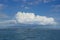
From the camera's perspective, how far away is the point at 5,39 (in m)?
7.47

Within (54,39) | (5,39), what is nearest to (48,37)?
(54,39)

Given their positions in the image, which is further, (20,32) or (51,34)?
(51,34)

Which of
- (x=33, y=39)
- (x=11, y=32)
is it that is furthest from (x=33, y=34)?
(x=11, y=32)

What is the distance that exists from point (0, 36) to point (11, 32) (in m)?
0.47

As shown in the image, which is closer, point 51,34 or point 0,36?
point 0,36

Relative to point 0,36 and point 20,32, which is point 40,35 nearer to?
point 20,32

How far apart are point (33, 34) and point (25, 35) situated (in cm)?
33

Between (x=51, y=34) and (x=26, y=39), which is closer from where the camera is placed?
(x=26, y=39)

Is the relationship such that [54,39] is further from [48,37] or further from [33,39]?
[33,39]

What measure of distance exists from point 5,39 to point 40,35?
1.49 meters

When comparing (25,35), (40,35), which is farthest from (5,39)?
(40,35)

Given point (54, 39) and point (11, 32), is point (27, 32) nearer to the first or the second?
point (11, 32)

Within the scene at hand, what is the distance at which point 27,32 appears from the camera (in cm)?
718

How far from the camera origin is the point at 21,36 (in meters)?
7.58
